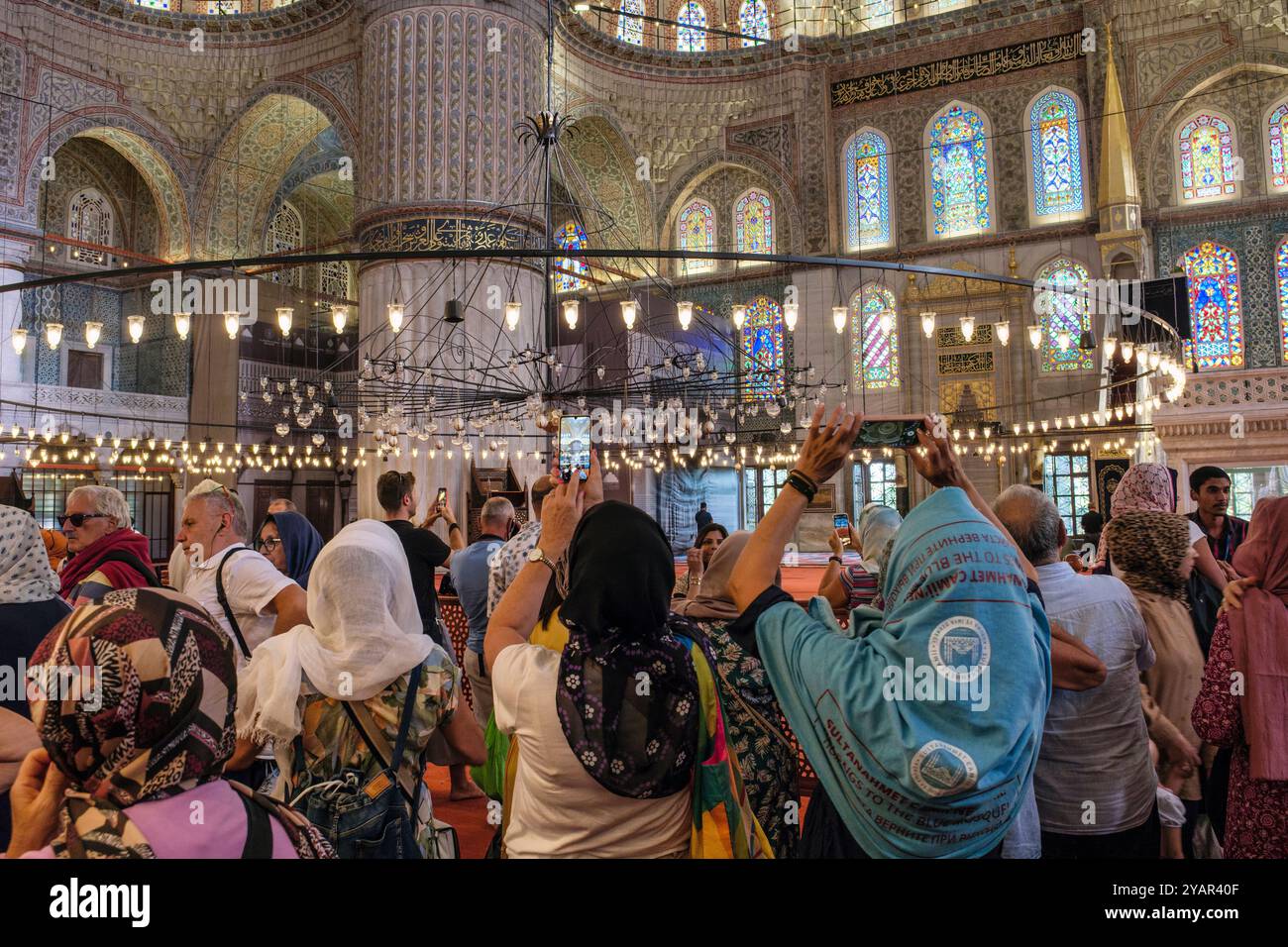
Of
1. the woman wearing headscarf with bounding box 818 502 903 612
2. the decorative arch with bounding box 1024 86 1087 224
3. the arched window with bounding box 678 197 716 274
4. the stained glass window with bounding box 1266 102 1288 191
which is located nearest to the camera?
the woman wearing headscarf with bounding box 818 502 903 612

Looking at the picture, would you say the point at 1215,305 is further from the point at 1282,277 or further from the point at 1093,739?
the point at 1093,739

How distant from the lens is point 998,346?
50.2 feet

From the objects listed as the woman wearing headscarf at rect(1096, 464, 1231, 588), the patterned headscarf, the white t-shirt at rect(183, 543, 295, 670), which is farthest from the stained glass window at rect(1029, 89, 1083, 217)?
the white t-shirt at rect(183, 543, 295, 670)

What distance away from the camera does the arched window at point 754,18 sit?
17406 millimetres

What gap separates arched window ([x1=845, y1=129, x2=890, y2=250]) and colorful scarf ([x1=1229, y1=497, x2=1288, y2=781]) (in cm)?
1534

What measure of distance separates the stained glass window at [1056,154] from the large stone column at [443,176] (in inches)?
356

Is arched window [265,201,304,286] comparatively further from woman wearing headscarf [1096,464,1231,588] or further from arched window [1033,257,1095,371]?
woman wearing headscarf [1096,464,1231,588]

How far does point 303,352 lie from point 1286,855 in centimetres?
1795

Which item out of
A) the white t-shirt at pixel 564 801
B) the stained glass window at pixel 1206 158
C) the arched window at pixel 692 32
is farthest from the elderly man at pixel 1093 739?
the arched window at pixel 692 32

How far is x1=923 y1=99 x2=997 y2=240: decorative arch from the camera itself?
618 inches
